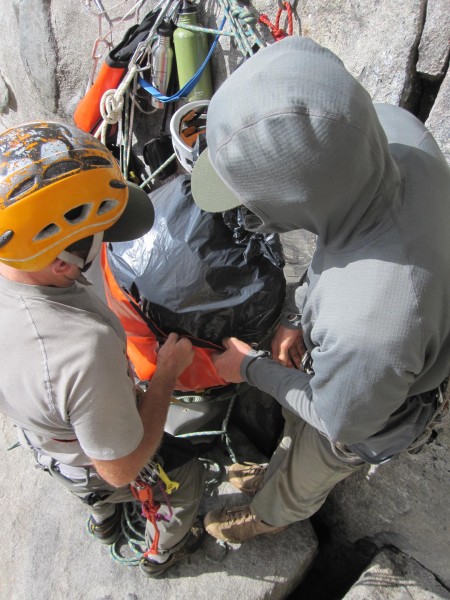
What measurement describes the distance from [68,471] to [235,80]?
1.83 meters

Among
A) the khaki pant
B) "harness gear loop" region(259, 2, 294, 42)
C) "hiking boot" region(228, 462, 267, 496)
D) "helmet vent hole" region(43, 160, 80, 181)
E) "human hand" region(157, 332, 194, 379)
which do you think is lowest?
"hiking boot" region(228, 462, 267, 496)

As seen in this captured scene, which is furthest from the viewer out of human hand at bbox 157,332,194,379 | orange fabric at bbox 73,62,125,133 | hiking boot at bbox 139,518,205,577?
orange fabric at bbox 73,62,125,133

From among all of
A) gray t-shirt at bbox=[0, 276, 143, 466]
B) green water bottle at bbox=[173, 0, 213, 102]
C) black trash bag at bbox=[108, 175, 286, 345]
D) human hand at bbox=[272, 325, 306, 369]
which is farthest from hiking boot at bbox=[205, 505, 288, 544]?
green water bottle at bbox=[173, 0, 213, 102]

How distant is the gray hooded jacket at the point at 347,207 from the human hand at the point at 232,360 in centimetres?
75

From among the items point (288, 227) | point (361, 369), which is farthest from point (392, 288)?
point (288, 227)

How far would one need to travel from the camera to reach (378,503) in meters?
2.76

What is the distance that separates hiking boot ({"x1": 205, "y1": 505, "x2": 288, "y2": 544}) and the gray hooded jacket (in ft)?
4.87

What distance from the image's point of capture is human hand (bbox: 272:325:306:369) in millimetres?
2461

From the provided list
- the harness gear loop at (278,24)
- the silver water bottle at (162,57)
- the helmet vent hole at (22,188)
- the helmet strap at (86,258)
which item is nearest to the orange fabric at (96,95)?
the silver water bottle at (162,57)

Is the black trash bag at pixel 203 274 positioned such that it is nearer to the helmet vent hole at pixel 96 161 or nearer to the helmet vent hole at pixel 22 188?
the helmet vent hole at pixel 96 161

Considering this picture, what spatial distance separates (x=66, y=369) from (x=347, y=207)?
96cm

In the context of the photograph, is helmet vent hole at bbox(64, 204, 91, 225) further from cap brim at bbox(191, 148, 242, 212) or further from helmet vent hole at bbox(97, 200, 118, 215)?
cap brim at bbox(191, 148, 242, 212)

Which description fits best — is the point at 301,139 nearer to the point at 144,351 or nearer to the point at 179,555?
the point at 144,351

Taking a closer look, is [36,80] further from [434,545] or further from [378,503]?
[434,545]
